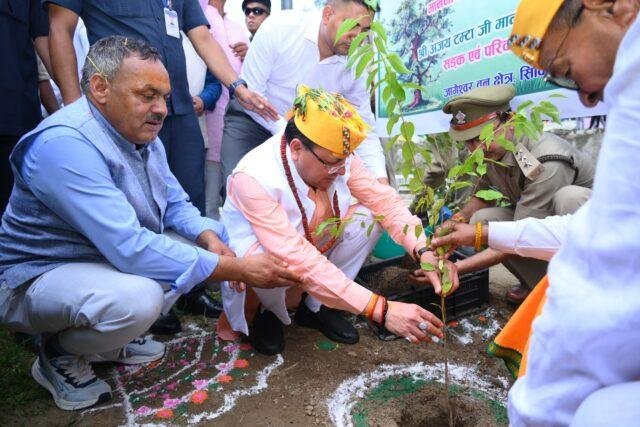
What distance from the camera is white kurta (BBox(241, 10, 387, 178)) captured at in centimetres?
333

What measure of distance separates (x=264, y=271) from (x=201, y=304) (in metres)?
1.19

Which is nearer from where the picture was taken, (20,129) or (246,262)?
(246,262)

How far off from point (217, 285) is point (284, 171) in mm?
1543

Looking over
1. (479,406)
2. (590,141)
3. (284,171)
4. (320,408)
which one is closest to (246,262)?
(284,171)

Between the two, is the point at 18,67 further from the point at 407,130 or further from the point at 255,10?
the point at 255,10

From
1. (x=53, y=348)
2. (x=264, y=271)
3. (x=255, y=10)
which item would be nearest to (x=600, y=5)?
(x=264, y=271)

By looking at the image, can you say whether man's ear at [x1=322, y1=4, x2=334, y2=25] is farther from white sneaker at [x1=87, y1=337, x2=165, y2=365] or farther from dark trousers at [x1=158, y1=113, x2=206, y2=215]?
white sneaker at [x1=87, y1=337, x2=165, y2=365]

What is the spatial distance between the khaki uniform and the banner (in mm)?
262

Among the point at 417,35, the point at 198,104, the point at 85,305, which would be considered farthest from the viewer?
the point at 417,35

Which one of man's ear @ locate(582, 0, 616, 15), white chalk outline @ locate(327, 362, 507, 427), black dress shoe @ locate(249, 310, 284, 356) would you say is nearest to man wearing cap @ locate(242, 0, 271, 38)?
black dress shoe @ locate(249, 310, 284, 356)

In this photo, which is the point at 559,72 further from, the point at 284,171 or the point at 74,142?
→ the point at 74,142

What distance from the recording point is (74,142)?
6.50 ft

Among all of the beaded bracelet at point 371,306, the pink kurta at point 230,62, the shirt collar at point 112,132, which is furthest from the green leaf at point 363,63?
the pink kurta at point 230,62

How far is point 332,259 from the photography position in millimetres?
2971
